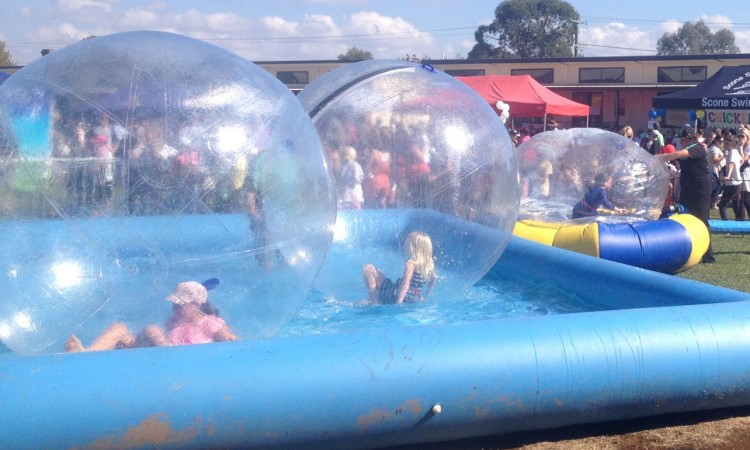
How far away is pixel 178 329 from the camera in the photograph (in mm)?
4105

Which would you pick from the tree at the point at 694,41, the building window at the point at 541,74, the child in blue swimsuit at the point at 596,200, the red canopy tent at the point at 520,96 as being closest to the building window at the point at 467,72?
the building window at the point at 541,74

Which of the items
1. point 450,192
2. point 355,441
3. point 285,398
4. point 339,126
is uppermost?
point 339,126

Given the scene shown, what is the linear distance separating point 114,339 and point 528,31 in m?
93.4

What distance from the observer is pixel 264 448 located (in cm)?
365

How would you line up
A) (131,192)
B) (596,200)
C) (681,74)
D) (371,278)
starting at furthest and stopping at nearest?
1. (681,74)
2. (596,200)
3. (371,278)
4. (131,192)

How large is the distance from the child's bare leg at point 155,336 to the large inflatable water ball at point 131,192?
53 millimetres

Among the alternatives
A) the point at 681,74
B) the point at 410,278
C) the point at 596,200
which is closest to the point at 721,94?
the point at 596,200

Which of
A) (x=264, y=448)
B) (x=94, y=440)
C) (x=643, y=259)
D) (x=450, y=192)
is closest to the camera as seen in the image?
(x=94, y=440)

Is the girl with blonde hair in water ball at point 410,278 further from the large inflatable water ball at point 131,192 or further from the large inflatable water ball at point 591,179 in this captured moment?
the large inflatable water ball at point 591,179

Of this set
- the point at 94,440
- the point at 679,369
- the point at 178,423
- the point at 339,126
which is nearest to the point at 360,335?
the point at 178,423

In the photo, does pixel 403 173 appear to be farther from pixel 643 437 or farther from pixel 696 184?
pixel 696 184

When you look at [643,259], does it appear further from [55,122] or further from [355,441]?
[55,122]

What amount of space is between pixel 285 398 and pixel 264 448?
10.7 inches

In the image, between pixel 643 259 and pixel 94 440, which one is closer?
pixel 94 440
